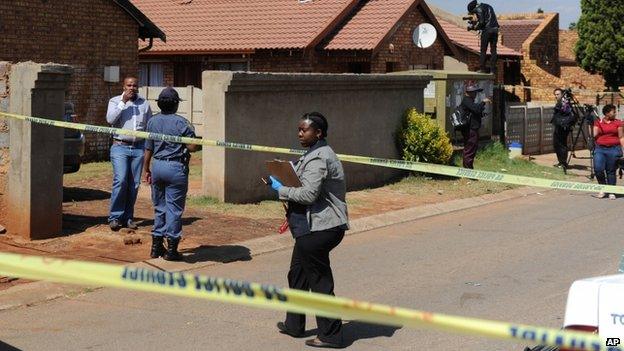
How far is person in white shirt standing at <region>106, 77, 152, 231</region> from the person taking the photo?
36.4 ft

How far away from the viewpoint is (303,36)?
26.8m

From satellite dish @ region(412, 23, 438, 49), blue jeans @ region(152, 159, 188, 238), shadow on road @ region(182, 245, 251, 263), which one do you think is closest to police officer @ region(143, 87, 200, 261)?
blue jeans @ region(152, 159, 188, 238)

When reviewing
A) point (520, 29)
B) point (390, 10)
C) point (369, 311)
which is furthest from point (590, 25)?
point (369, 311)

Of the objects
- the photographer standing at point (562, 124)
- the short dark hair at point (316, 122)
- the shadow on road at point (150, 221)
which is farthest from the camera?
the photographer standing at point (562, 124)

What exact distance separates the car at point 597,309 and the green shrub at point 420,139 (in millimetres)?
13285

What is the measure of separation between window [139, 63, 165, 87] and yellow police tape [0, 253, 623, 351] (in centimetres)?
2567

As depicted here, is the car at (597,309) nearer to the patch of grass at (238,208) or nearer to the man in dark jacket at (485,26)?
the patch of grass at (238,208)

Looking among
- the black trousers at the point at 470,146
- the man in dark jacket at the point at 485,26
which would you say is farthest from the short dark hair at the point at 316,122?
the man in dark jacket at the point at 485,26

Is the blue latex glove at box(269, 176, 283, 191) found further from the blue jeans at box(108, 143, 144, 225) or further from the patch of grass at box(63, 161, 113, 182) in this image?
the patch of grass at box(63, 161, 113, 182)

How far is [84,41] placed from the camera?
1975 centimetres

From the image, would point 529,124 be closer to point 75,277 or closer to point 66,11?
point 66,11

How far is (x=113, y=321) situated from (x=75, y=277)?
425 centimetres

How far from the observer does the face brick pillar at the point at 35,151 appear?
34.2 ft

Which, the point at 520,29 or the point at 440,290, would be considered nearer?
the point at 440,290
